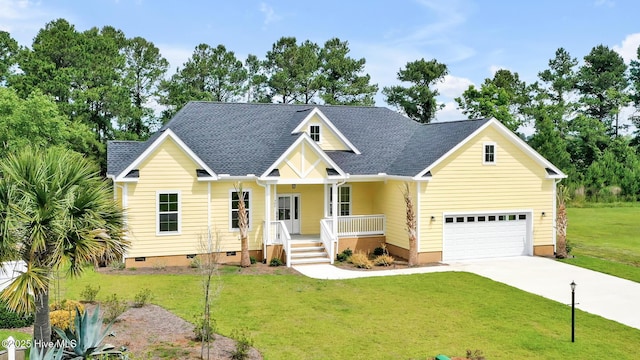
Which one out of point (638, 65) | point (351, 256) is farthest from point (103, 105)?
point (638, 65)

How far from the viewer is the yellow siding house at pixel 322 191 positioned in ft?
72.9

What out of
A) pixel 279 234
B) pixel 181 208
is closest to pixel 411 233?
pixel 279 234

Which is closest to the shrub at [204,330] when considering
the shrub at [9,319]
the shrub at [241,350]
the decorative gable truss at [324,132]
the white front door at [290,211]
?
the shrub at [241,350]

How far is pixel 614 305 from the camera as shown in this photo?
16.8 metres

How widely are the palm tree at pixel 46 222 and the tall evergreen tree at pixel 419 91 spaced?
4614cm

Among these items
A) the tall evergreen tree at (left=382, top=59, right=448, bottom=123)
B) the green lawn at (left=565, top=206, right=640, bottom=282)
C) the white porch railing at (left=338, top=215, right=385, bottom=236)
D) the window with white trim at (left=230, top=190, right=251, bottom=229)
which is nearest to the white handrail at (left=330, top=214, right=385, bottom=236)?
the white porch railing at (left=338, top=215, right=385, bottom=236)

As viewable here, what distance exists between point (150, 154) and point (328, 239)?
8.10m

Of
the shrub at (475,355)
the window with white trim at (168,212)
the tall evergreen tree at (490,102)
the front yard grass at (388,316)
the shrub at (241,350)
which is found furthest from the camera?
the tall evergreen tree at (490,102)

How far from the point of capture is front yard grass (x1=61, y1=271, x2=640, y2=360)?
12.6 meters

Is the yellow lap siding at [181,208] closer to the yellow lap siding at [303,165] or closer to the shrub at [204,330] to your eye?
the yellow lap siding at [303,165]

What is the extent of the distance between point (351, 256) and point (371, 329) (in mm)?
9454

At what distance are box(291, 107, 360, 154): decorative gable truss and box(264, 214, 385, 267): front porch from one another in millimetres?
3946

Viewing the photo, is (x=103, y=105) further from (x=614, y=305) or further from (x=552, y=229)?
(x=614, y=305)

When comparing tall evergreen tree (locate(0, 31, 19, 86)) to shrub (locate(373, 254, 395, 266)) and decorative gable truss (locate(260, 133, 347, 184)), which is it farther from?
shrub (locate(373, 254, 395, 266))
